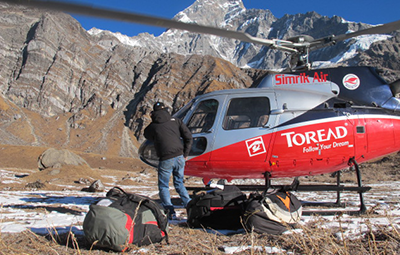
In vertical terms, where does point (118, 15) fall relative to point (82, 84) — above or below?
below

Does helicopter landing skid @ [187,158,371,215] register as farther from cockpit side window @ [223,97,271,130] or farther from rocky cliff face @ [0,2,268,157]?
rocky cliff face @ [0,2,268,157]

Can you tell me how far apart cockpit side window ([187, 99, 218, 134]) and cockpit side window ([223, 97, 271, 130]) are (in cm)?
31

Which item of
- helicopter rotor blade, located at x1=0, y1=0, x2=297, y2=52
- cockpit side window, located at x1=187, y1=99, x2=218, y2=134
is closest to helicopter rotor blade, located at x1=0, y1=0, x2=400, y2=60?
helicopter rotor blade, located at x1=0, y1=0, x2=297, y2=52

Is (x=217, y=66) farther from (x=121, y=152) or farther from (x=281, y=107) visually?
(x=281, y=107)

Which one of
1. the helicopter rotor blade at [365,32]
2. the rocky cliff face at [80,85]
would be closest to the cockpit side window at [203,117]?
the helicopter rotor blade at [365,32]

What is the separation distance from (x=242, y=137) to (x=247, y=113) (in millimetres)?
557

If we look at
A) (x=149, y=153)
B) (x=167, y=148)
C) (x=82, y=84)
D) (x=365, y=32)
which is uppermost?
(x=82, y=84)

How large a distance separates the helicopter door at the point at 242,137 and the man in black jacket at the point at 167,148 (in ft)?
3.52

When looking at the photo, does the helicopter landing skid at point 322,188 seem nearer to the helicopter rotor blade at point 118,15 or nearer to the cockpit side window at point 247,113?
the cockpit side window at point 247,113

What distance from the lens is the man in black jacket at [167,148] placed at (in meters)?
4.91

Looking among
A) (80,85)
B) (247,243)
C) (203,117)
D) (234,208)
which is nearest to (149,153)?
(203,117)

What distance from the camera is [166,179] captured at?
4.91m

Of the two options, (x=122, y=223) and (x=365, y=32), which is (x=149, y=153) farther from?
(x=365, y=32)

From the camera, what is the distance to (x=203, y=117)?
6.32 meters
